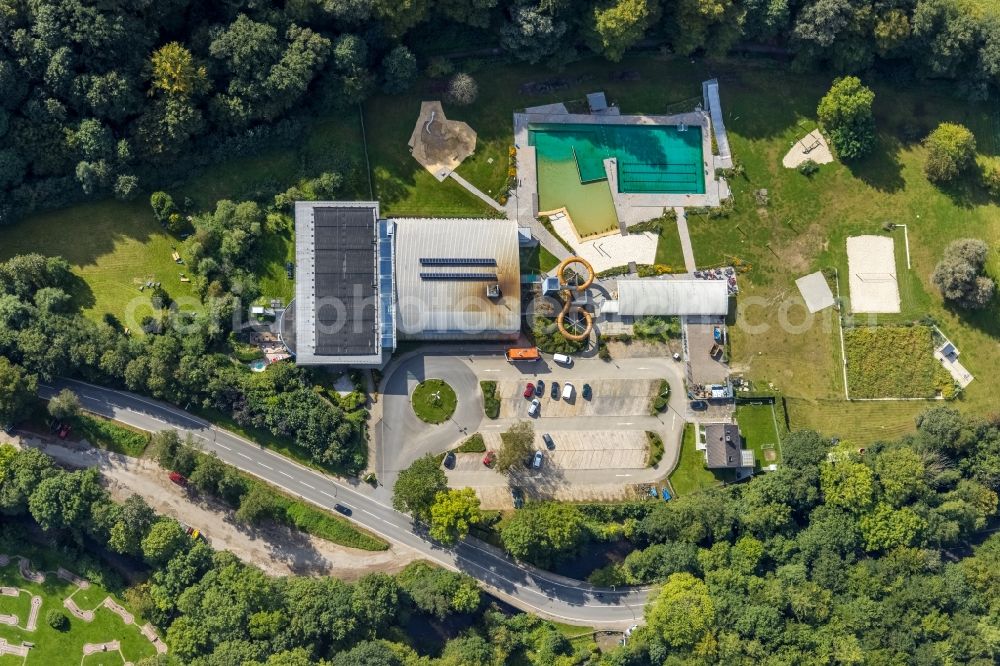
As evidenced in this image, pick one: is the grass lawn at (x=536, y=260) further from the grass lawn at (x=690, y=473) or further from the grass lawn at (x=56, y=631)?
the grass lawn at (x=56, y=631)

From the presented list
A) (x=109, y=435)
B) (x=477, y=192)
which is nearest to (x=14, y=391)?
(x=109, y=435)

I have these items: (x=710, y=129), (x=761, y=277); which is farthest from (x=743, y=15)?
(x=761, y=277)

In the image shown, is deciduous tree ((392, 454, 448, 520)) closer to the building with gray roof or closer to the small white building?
the building with gray roof

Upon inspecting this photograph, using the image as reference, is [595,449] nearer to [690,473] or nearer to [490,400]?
[690,473]

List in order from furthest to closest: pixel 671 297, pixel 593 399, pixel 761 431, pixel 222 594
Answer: pixel 761 431, pixel 593 399, pixel 671 297, pixel 222 594

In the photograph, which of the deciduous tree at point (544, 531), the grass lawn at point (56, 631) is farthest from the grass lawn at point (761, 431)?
the grass lawn at point (56, 631)
